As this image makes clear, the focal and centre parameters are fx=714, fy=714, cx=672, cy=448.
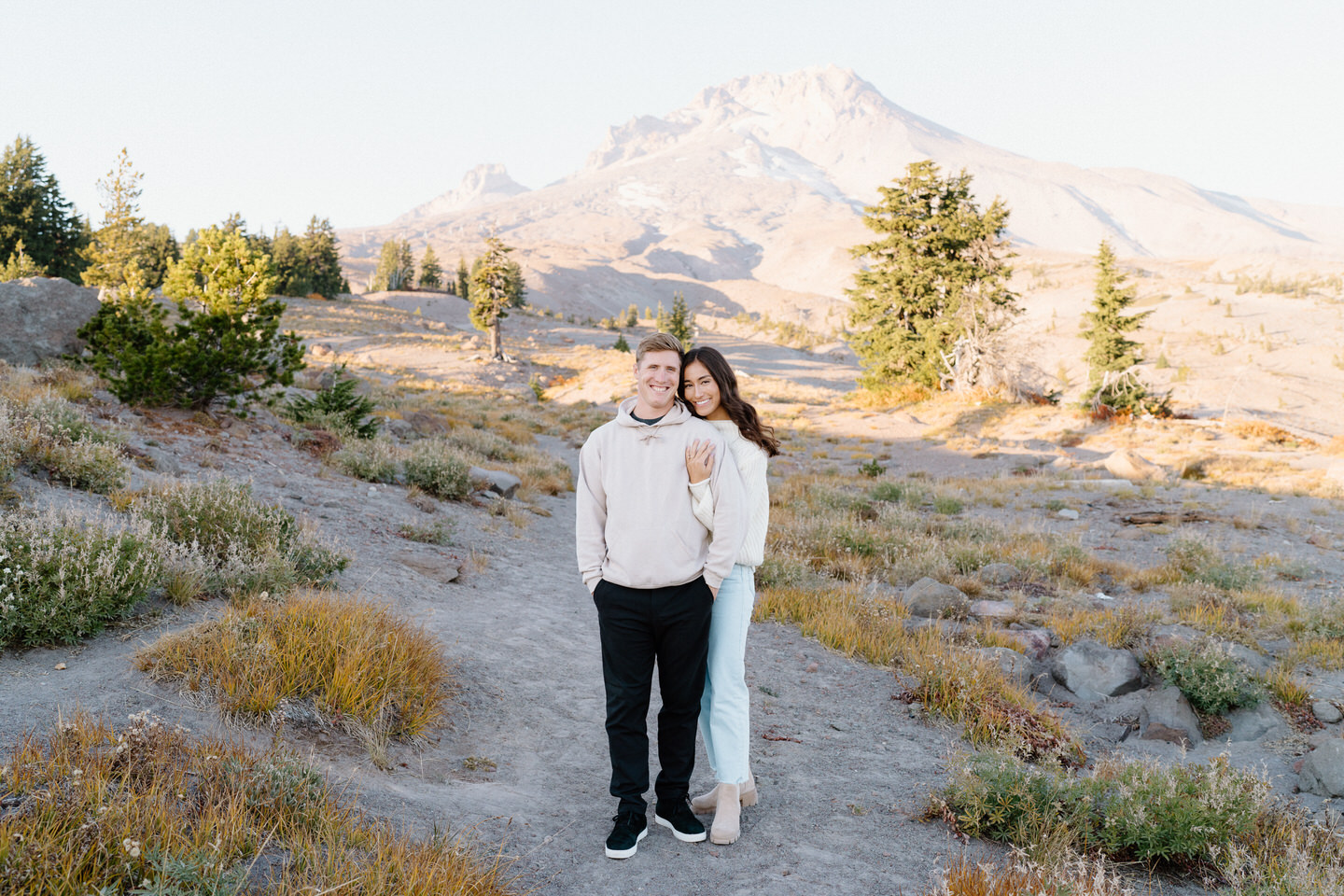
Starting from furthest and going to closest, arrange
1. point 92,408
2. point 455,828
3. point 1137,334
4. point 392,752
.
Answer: point 1137,334 → point 92,408 → point 392,752 → point 455,828

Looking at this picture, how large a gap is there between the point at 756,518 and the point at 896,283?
97.1 feet

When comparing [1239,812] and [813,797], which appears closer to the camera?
[1239,812]

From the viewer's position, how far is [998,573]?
8.91 metres

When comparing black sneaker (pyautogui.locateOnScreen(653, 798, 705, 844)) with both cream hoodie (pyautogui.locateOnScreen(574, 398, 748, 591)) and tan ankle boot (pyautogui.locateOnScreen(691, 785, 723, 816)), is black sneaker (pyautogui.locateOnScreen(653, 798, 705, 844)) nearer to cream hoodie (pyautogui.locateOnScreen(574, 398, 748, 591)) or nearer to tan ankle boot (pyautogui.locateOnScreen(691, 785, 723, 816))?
tan ankle boot (pyautogui.locateOnScreen(691, 785, 723, 816))

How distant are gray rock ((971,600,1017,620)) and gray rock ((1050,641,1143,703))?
0.99 metres

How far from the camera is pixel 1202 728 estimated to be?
5.47m

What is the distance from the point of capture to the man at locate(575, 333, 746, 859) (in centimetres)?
311

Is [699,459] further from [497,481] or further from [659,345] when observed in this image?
[497,481]

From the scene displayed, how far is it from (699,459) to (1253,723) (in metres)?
5.18

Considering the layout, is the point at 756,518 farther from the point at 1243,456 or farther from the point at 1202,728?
the point at 1243,456

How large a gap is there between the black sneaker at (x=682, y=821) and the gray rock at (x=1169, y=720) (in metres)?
3.99

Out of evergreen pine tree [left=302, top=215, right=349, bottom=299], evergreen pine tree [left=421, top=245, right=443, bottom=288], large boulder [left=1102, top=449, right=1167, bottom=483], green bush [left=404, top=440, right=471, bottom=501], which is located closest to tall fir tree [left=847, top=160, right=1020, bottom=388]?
large boulder [left=1102, top=449, right=1167, bottom=483]

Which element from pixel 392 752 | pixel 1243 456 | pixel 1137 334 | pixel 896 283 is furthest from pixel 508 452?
pixel 1137 334

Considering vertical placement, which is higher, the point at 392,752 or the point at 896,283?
the point at 896,283
